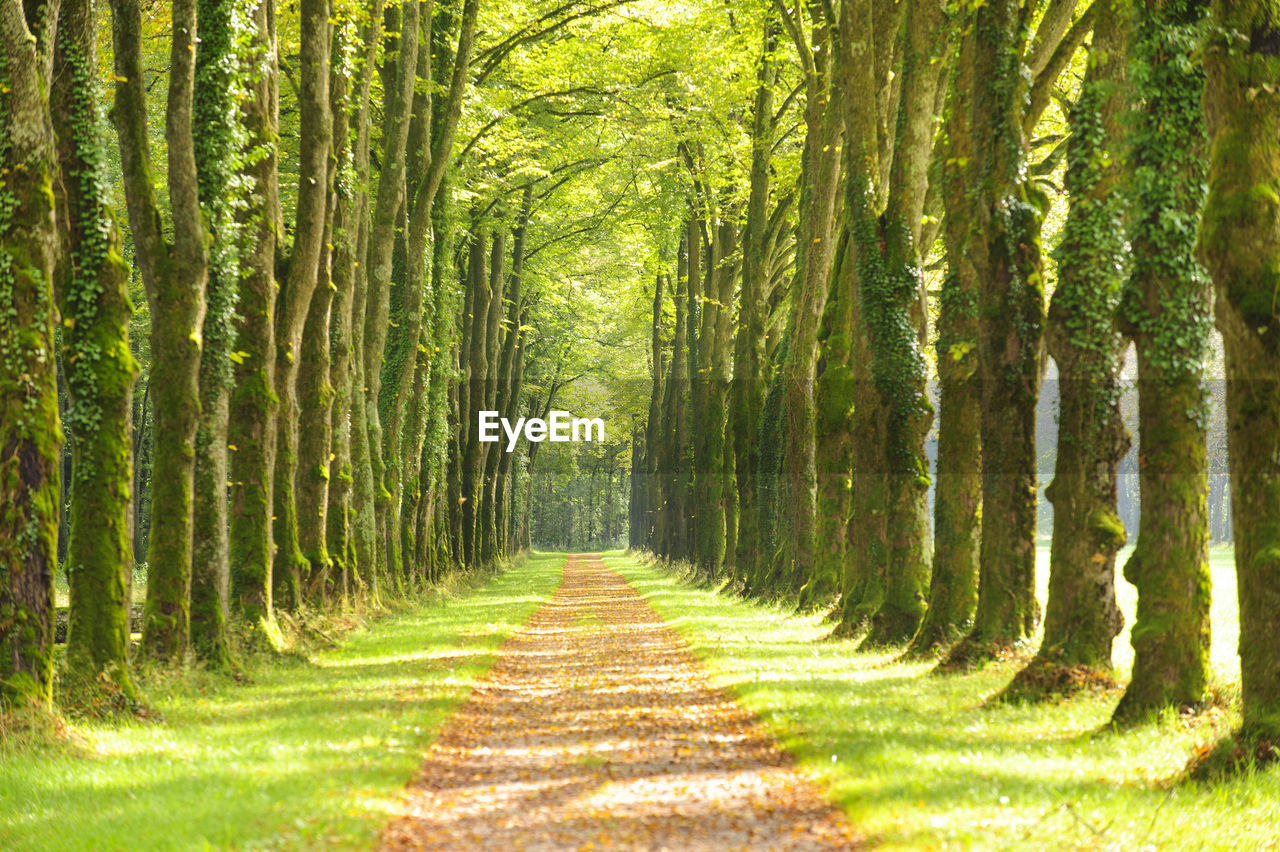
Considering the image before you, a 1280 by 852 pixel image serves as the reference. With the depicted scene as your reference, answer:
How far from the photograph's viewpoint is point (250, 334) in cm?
1559

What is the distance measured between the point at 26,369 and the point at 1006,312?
9393 millimetres

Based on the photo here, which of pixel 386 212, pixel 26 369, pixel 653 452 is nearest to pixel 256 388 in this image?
pixel 26 369

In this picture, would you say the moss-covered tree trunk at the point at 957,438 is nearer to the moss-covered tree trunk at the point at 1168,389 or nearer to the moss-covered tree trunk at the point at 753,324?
Result: the moss-covered tree trunk at the point at 1168,389

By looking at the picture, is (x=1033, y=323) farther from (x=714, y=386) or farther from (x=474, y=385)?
(x=474, y=385)

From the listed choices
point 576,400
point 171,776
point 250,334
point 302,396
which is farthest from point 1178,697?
point 576,400

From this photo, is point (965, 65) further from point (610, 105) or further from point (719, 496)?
point (719, 496)

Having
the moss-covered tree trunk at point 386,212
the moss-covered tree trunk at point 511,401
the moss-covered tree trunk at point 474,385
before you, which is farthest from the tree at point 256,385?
the moss-covered tree trunk at point 511,401

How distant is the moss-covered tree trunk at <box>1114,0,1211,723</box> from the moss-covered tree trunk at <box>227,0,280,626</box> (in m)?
10.5

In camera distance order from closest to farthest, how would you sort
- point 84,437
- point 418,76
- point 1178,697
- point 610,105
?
1. point 1178,697
2. point 84,437
3. point 418,76
4. point 610,105

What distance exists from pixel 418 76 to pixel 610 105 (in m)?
7.70

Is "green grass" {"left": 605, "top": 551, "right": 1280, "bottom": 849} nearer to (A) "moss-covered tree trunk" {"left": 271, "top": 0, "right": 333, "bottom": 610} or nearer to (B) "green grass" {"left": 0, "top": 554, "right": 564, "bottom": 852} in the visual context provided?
(B) "green grass" {"left": 0, "top": 554, "right": 564, "bottom": 852}

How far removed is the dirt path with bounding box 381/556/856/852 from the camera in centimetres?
705

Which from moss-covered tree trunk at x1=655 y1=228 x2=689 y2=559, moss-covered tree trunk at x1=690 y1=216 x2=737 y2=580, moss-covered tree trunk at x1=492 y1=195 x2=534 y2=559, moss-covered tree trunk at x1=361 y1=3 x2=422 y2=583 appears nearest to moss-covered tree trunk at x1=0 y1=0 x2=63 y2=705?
moss-covered tree trunk at x1=361 y1=3 x2=422 y2=583

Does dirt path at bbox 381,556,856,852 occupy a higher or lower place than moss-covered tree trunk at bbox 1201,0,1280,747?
lower
